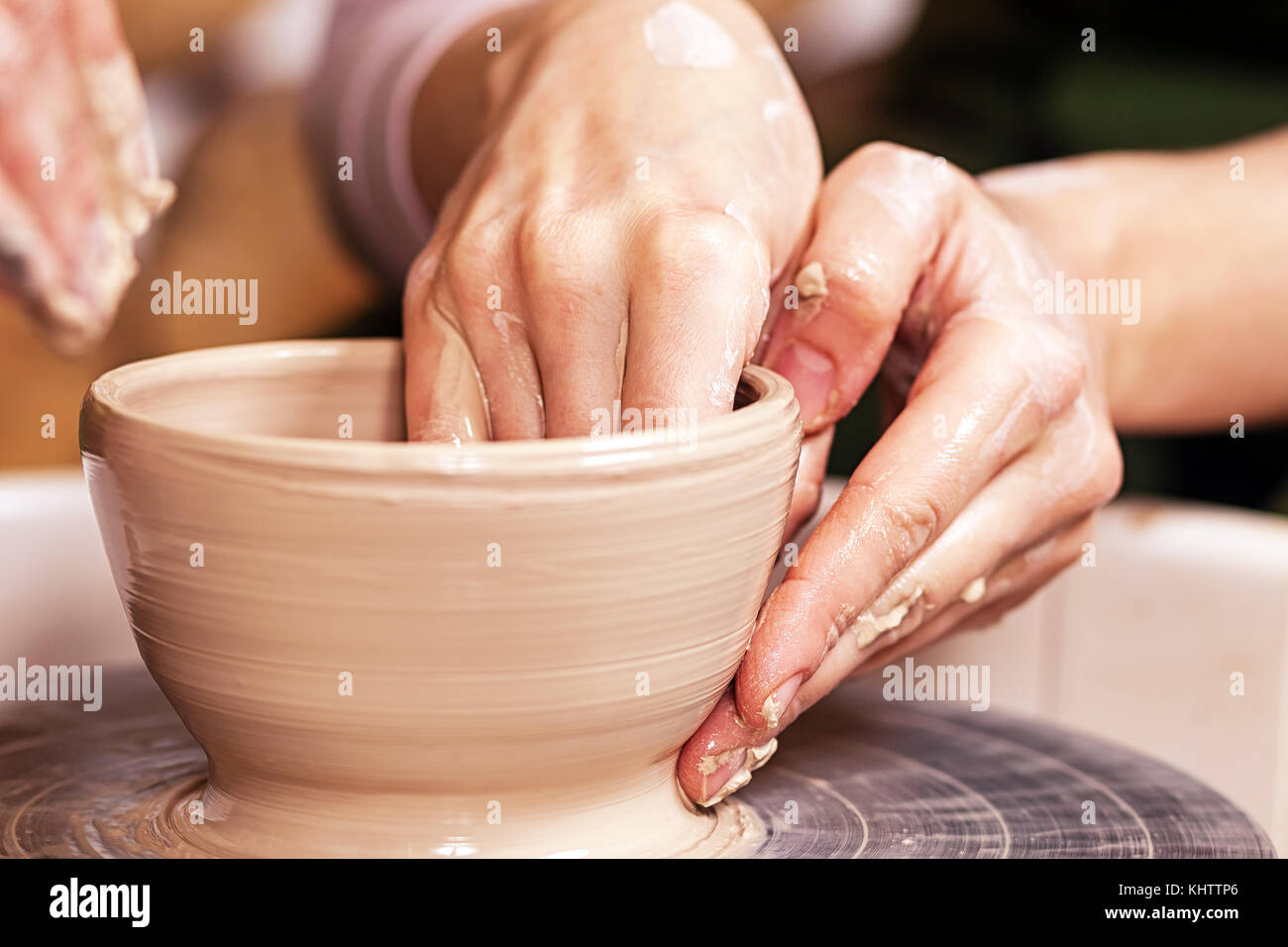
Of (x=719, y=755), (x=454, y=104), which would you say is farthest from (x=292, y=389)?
(x=454, y=104)

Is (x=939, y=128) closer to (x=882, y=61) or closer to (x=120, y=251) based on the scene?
(x=882, y=61)

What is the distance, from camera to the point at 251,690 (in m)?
0.55

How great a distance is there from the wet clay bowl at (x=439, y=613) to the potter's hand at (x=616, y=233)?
0.22ft

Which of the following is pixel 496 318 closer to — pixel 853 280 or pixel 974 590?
pixel 853 280

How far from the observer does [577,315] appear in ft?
2.17

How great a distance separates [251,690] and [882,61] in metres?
1.59

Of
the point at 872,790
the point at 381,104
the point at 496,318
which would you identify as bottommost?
the point at 872,790

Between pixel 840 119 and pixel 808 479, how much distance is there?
1.31 meters

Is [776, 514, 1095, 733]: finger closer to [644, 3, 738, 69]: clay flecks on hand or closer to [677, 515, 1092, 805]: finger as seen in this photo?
[677, 515, 1092, 805]: finger

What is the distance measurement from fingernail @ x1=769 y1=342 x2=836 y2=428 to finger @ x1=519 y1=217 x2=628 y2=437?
154 mm

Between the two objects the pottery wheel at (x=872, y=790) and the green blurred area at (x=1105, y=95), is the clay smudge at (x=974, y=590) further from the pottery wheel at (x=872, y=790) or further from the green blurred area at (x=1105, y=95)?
the green blurred area at (x=1105, y=95)

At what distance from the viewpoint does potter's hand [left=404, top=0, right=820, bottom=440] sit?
63cm

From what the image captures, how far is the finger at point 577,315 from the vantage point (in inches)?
26.0
